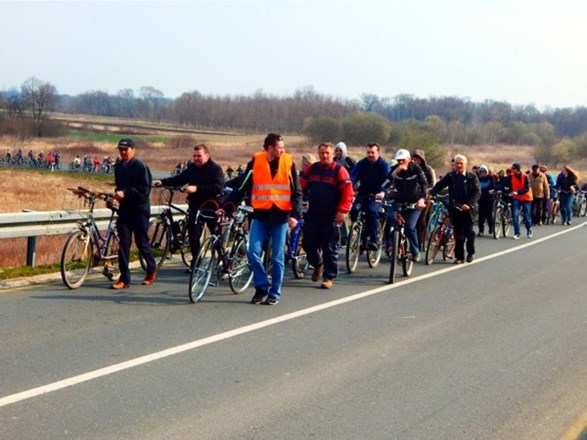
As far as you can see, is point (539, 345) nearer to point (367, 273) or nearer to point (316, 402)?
point (316, 402)

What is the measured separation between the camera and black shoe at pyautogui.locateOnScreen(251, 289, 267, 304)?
1006 cm

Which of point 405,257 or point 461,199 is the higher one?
point 461,199

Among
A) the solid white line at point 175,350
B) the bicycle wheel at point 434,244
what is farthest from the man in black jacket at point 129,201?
the bicycle wheel at point 434,244

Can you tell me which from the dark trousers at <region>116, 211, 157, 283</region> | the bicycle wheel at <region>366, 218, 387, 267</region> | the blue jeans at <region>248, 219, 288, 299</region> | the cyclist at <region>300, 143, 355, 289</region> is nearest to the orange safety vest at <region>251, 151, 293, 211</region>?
the blue jeans at <region>248, 219, 288, 299</region>

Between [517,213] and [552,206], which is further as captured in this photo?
[552,206]

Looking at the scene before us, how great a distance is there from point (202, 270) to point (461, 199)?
21.4 ft

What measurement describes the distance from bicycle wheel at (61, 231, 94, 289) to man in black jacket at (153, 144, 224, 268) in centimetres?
163

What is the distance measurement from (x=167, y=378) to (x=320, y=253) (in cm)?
563

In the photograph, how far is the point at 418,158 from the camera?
49.0ft

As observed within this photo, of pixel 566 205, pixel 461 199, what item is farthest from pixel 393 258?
pixel 566 205

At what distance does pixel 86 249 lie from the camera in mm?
10477

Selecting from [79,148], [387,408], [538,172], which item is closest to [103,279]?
[387,408]

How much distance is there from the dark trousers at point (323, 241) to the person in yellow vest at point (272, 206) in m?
1.38

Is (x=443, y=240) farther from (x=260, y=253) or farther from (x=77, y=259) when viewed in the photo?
(x=77, y=259)
